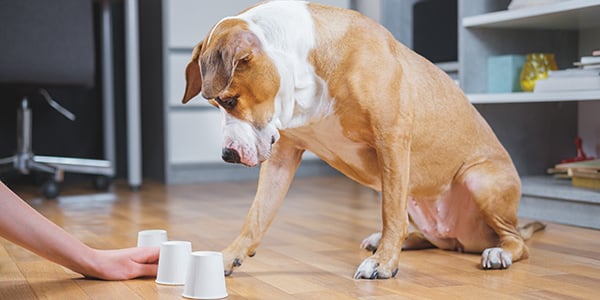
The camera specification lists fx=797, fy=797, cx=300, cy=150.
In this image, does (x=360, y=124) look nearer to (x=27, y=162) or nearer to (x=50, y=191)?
(x=50, y=191)

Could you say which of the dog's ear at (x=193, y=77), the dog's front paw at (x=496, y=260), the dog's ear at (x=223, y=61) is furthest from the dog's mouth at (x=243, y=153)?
the dog's front paw at (x=496, y=260)

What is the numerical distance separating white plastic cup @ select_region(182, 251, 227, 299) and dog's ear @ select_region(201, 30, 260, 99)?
12.2 inches

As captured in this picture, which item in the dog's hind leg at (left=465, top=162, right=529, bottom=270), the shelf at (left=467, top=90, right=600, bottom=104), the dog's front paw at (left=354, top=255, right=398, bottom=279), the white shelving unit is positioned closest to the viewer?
the dog's front paw at (left=354, top=255, right=398, bottom=279)

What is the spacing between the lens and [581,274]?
1.79 metres

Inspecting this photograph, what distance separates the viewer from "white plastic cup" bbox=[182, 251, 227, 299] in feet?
4.94

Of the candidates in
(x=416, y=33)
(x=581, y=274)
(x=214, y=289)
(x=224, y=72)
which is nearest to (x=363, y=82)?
(x=224, y=72)

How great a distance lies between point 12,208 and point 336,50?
0.74 metres

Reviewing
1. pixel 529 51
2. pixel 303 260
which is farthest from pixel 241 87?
pixel 529 51

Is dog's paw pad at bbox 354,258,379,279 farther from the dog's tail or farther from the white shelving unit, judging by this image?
A: the white shelving unit

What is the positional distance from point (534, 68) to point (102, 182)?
211 centimetres

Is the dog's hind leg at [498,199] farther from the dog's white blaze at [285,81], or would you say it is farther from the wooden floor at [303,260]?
the dog's white blaze at [285,81]

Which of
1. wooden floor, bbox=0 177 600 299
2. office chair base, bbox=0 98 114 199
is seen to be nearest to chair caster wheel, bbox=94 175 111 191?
office chair base, bbox=0 98 114 199

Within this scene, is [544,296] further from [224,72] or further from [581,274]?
[224,72]

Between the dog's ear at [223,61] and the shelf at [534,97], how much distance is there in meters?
1.32
